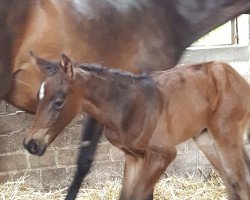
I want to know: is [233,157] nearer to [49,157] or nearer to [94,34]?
[94,34]

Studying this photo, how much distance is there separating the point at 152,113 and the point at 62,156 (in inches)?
67.8

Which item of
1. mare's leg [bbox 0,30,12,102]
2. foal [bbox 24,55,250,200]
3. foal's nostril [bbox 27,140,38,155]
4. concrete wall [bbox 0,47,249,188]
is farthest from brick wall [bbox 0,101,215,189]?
foal's nostril [bbox 27,140,38,155]

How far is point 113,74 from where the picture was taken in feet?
8.09

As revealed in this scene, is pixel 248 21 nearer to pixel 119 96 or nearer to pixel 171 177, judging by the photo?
pixel 171 177

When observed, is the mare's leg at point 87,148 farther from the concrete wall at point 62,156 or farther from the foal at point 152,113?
the concrete wall at point 62,156

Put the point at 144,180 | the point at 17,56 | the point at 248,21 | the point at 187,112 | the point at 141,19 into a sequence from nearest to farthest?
the point at 144,180, the point at 187,112, the point at 17,56, the point at 141,19, the point at 248,21

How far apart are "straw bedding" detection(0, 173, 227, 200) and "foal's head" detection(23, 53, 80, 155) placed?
64.5 inches

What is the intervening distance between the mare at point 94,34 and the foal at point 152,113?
487mm

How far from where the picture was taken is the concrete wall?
398cm

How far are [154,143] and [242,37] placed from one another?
202 cm

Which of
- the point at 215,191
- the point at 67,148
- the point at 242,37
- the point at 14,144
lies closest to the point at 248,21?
the point at 242,37

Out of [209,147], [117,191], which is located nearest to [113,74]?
[209,147]

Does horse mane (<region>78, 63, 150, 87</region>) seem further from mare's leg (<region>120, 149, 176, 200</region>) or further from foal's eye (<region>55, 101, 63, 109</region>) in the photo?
mare's leg (<region>120, 149, 176, 200</region>)

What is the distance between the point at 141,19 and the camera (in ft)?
10.3
